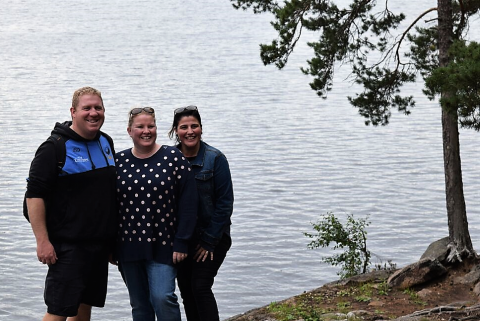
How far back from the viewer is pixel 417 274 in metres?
11.2

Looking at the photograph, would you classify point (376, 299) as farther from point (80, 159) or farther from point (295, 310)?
point (80, 159)

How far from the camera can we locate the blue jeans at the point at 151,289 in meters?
6.41

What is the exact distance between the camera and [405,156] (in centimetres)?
2588

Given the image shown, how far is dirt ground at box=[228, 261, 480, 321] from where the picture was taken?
10133 mm

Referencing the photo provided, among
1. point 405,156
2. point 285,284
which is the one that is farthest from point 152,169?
point 405,156

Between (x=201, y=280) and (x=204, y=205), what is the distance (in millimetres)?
581

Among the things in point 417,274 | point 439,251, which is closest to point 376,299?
point 417,274

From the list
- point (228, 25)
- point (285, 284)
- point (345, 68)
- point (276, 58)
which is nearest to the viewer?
point (276, 58)

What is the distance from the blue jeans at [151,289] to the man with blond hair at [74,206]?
33 cm

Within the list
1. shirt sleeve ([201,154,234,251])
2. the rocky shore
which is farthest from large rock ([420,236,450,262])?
shirt sleeve ([201,154,234,251])

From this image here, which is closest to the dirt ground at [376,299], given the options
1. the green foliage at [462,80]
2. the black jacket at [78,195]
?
the green foliage at [462,80]

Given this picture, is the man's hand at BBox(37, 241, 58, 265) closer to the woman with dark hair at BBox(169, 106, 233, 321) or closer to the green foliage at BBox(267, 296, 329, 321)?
the woman with dark hair at BBox(169, 106, 233, 321)

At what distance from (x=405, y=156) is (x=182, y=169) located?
20196 mm

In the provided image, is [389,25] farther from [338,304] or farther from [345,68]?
[345,68]
